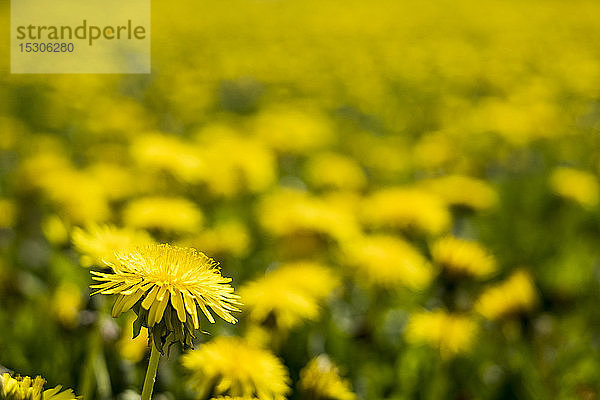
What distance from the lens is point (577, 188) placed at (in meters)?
Result: 2.46

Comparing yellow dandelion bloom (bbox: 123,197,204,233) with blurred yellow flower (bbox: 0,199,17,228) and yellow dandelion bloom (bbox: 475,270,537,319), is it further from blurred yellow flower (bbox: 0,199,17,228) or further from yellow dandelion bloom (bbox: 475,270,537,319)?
yellow dandelion bloom (bbox: 475,270,537,319)

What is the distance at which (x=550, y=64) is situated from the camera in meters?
5.12

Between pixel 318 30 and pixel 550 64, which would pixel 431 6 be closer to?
pixel 318 30

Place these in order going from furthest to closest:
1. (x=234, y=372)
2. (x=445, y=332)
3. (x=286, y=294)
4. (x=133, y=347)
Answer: (x=445, y=332), (x=286, y=294), (x=133, y=347), (x=234, y=372)

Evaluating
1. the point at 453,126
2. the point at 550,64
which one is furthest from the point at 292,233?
the point at 550,64

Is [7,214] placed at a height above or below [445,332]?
above

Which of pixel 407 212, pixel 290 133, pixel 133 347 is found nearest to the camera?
pixel 133 347

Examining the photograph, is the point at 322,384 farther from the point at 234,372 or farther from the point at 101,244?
the point at 101,244

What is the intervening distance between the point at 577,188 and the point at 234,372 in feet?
6.10

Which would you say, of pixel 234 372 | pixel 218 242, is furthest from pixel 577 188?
pixel 234 372

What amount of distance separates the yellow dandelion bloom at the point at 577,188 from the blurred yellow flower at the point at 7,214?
2019mm

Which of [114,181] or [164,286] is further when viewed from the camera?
[114,181]
